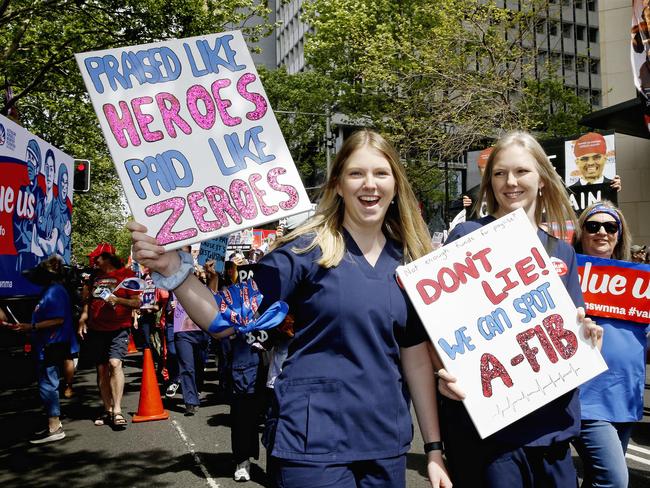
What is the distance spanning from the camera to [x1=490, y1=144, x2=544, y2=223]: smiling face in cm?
255

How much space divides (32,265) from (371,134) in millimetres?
4780

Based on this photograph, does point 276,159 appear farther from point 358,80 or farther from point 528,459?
point 358,80

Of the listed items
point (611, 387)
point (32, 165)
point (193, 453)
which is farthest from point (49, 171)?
point (611, 387)

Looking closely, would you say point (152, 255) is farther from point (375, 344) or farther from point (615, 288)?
point (615, 288)

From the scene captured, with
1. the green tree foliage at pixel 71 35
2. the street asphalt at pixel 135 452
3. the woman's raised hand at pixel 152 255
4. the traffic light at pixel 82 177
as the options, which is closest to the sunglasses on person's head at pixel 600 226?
the woman's raised hand at pixel 152 255

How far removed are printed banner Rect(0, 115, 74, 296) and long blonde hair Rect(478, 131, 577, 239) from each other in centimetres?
432

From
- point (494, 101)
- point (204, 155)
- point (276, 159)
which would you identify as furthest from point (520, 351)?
point (494, 101)

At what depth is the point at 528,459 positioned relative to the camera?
221 centimetres

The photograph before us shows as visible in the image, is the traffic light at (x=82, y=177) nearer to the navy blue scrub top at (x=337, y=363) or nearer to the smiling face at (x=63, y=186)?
the smiling face at (x=63, y=186)

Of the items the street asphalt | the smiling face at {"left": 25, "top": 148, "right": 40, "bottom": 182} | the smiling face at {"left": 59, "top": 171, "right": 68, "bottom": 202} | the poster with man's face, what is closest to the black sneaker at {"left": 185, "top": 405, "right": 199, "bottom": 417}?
the street asphalt

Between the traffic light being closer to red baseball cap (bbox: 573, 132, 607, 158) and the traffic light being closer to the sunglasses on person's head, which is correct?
red baseball cap (bbox: 573, 132, 607, 158)

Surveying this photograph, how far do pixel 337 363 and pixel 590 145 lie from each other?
7308 millimetres

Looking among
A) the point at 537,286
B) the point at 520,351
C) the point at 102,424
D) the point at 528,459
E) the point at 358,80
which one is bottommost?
the point at 102,424

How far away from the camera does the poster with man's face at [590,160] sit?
8102mm
